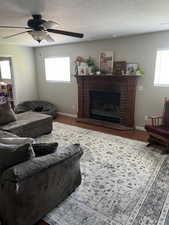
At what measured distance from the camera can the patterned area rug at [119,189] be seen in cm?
184

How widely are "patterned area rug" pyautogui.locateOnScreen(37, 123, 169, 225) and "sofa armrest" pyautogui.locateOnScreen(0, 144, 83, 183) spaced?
0.66 meters

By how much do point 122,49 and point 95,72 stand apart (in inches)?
38.1

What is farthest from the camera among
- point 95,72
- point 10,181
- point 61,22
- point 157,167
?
point 95,72

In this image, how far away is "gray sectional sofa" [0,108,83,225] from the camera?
4.80 ft

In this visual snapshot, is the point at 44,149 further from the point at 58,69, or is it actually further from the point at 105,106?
the point at 58,69

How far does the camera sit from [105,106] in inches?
201

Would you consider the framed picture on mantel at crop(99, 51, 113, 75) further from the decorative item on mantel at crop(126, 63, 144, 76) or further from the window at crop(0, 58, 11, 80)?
the window at crop(0, 58, 11, 80)

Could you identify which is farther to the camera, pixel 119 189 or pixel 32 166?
pixel 119 189

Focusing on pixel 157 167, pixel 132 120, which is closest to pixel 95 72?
pixel 132 120

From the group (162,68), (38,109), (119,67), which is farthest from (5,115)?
(162,68)

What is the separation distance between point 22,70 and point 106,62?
10.4 feet

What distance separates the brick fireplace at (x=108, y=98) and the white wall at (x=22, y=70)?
2.19m

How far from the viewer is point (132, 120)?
453cm

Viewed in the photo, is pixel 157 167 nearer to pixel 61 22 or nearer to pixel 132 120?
pixel 132 120
